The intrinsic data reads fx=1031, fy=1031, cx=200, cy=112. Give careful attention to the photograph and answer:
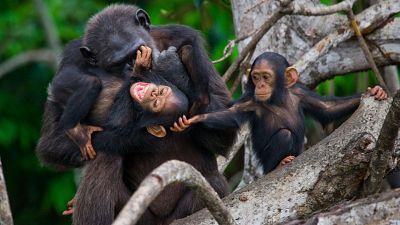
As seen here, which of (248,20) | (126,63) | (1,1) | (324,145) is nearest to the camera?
(324,145)

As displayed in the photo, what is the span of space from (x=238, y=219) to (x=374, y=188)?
0.72m

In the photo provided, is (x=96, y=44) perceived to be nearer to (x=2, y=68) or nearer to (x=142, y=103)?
(x=142, y=103)

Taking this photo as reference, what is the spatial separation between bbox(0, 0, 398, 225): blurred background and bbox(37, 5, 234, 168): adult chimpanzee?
5426 millimetres

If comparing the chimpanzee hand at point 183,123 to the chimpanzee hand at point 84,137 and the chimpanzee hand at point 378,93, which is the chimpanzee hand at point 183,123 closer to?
the chimpanzee hand at point 84,137

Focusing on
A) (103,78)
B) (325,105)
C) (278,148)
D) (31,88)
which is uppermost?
(103,78)

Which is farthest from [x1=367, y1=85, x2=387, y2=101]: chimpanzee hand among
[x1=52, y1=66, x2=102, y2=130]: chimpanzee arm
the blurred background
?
the blurred background

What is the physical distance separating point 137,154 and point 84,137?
0.35 metres

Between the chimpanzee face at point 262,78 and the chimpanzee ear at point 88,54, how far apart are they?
3.56 ft

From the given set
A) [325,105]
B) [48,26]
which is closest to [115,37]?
[325,105]

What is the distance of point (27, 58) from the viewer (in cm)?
1345

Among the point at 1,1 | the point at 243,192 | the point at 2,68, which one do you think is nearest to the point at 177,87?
the point at 243,192

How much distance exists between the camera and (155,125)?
20.1 ft

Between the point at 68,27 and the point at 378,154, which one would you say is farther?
the point at 68,27

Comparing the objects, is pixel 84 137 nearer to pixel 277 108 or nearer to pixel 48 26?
pixel 277 108
